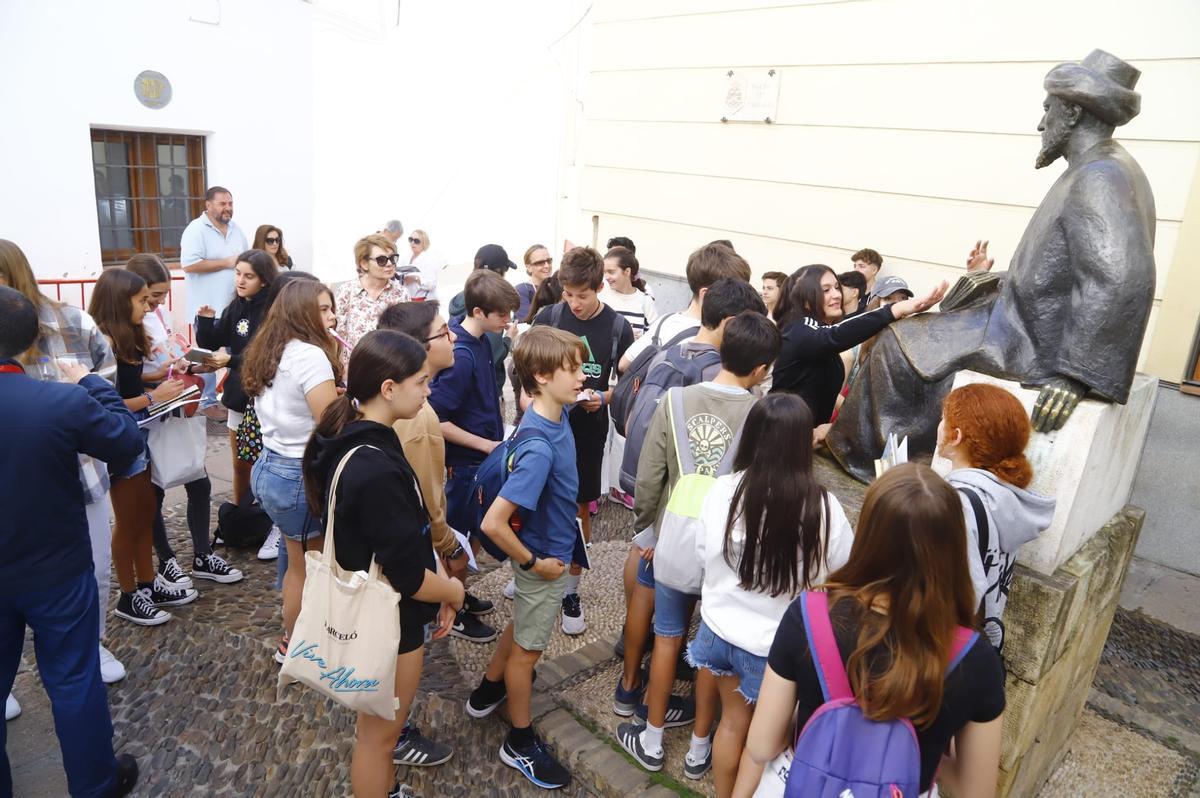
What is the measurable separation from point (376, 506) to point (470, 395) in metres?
1.48

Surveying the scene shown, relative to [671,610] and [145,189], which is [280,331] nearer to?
[671,610]

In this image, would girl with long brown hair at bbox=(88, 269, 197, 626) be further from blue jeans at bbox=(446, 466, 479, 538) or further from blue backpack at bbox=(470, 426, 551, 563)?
blue backpack at bbox=(470, 426, 551, 563)

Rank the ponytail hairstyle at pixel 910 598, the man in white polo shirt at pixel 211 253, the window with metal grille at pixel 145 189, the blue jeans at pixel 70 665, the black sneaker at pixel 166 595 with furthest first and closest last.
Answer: the window with metal grille at pixel 145 189
the man in white polo shirt at pixel 211 253
the black sneaker at pixel 166 595
the blue jeans at pixel 70 665
the ponytail hairstyle at pixel 910 598

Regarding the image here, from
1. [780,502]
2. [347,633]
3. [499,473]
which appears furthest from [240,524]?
[780,502]

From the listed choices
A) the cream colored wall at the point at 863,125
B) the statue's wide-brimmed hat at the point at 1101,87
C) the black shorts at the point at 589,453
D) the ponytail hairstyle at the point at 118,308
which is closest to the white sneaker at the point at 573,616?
the black shorts at the point at 589,453

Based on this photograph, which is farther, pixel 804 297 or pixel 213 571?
pixel 213 571

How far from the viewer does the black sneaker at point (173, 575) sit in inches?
160

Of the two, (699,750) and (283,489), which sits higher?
(283,489)

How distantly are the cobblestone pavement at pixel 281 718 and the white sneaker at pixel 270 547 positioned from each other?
0.26 m

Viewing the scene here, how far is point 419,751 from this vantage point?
3.07 meters

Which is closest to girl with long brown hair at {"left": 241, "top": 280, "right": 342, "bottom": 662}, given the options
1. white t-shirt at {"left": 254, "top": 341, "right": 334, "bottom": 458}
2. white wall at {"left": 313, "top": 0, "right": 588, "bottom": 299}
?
white t-shirt at {"left": 254, "top": 341, "right": 334, "bottom": 458}

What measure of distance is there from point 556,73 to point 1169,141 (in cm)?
724

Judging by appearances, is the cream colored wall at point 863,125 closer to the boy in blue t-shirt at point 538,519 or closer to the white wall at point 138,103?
the boy in blue t-shirt at point 538,519

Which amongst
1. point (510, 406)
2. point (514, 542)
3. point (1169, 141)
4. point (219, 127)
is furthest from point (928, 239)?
point (219, 127)
